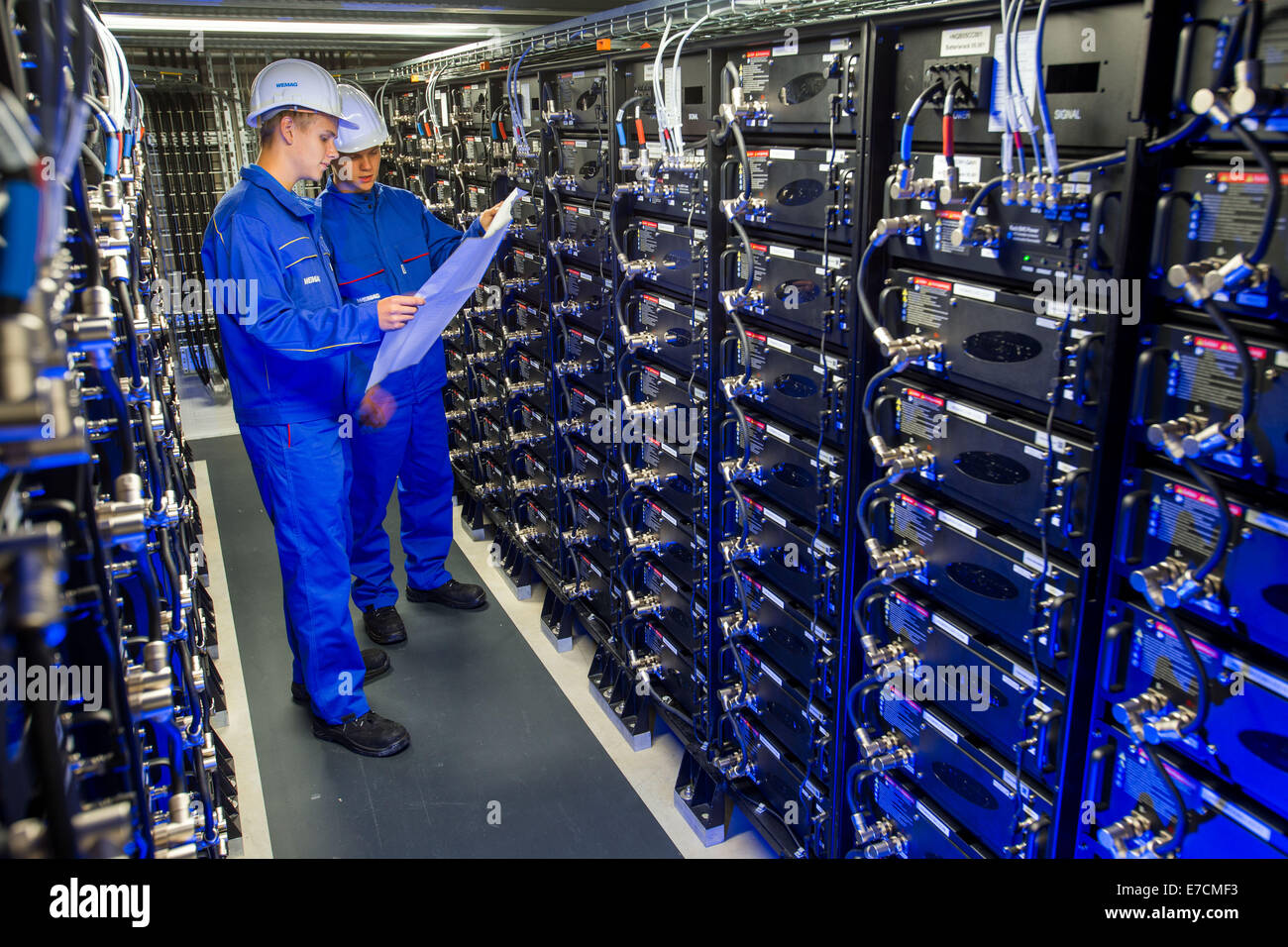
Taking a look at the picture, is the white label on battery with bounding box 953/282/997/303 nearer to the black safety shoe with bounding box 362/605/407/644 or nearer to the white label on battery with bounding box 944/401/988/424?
the white label on battery with bounding box 944/401/988/424

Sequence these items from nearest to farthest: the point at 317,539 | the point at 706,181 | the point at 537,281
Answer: the point at 706,181, the point at 317,539, the point at 537,281

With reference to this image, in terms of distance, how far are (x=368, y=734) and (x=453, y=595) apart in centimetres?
122

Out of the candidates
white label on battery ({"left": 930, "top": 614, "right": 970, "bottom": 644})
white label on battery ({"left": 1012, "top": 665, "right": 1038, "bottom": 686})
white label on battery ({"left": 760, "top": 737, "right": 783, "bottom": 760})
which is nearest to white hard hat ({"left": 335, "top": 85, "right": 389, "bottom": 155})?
white label on battery ({"left": 760, "top": 737, "right": 783, "bottom": 760})

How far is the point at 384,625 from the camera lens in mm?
4473

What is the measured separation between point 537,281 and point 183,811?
3.03 meters

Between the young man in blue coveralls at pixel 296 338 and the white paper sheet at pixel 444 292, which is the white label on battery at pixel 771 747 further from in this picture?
the white paper sheet at pixel 444 292

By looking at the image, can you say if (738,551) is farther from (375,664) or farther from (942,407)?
(375,664)

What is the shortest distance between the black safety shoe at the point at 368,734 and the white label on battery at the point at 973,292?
2.75 metres

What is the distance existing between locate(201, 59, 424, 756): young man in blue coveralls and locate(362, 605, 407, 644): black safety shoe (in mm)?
803

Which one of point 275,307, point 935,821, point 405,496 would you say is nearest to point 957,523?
point 935,821

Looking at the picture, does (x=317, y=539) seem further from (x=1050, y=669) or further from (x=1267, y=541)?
(x=1267, y=541)

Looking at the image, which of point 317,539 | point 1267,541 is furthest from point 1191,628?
point 317,539

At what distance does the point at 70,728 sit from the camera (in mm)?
1247

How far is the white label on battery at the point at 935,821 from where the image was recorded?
2279 millimetres
